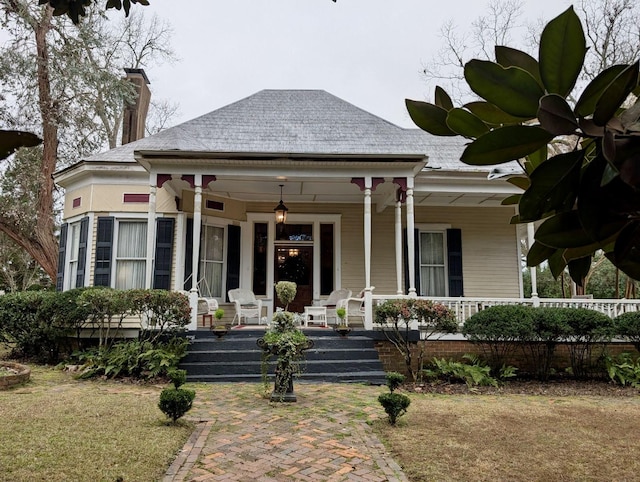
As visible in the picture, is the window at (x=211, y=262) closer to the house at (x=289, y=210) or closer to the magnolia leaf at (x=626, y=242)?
the house at (x=289, y=210)

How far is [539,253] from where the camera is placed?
1.32 metres

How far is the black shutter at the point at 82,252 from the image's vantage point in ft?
34.6

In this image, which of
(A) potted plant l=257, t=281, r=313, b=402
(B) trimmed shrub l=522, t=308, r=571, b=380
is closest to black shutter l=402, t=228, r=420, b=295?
(B) trimmed shrub l=522, t=308, r=571, b=380

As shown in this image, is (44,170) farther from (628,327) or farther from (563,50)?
(563,50)

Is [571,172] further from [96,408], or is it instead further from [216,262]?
[216,262]

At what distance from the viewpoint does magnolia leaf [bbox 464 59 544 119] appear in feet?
2.95

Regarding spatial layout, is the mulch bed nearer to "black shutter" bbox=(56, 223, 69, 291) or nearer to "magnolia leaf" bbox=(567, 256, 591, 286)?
"magnolia leaf" bbox=(567, 256, 591, 286)

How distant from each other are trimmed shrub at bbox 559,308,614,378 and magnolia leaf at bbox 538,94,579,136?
27.6 ft

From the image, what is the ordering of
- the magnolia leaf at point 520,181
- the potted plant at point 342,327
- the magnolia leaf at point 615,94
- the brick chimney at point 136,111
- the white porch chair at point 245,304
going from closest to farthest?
the magnolia leaf at point 615,94 < the magnolia leaf at point 520,181 < the potted plant at point 342,327 < the white porch chair at point 245,304 < the brick chimney at point 136,111

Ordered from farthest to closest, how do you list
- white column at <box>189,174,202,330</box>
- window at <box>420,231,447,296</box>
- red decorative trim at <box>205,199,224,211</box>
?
A: window at <box>420,231,447,296</box>
red decorative trim at <box>205,199,224,211</box>
white column at <box>189,174,202,330</box>

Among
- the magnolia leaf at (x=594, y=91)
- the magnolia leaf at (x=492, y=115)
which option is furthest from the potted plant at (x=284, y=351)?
the magnolia leaf at (x=594, y=91)

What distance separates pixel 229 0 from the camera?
11.5 feet

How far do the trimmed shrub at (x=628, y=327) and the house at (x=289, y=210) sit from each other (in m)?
3.45

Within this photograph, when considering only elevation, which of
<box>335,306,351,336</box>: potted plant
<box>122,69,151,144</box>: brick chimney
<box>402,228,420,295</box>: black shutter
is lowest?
<box>335,306,351,336</box>: potted plant
